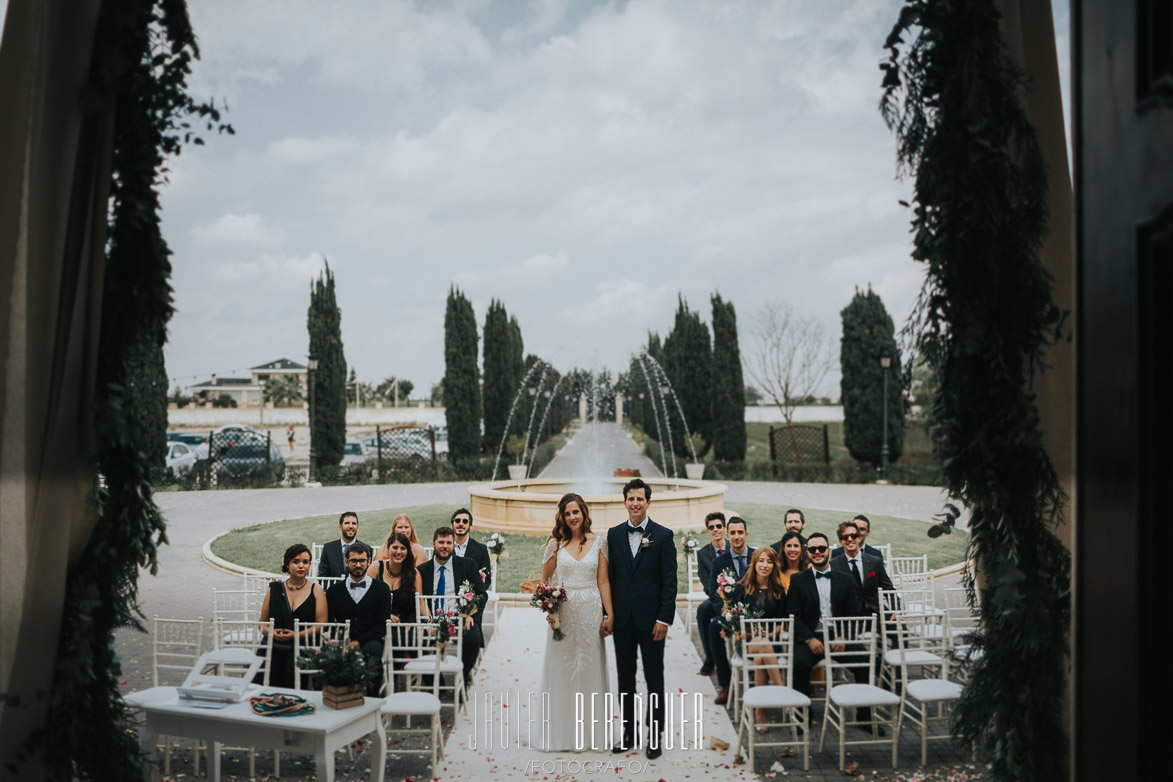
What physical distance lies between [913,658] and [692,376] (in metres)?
26.7

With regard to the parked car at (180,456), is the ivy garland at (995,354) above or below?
above

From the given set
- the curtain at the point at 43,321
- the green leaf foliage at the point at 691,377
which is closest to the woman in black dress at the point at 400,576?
the curtain at the point at 43,321

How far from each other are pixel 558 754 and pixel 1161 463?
5234 millimetres

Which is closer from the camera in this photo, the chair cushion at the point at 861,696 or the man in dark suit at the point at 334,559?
the chair cushion at the point at 861,696

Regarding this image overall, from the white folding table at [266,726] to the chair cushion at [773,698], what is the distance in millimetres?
2495

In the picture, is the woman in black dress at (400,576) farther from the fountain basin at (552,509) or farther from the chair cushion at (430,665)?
the fountain basin at (552,509)

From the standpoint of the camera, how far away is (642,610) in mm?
5809

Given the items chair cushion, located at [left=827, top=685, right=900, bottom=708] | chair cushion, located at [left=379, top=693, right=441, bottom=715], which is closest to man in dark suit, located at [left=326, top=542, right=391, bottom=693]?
chair cushion, located at [left=379, top=693, right=441, bottom=715]

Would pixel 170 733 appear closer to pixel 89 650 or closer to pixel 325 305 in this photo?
pixel 89 650

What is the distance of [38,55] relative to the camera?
3.04m

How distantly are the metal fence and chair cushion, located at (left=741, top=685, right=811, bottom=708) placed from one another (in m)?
25.5

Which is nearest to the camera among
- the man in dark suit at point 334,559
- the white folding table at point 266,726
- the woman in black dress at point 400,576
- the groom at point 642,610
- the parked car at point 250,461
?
the white folding table at point 266,726

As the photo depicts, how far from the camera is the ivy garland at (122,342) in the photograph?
3.15 m

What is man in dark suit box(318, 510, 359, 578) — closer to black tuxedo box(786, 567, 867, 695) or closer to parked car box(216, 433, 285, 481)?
black tuxedo box(786, 567, 867, 695)
